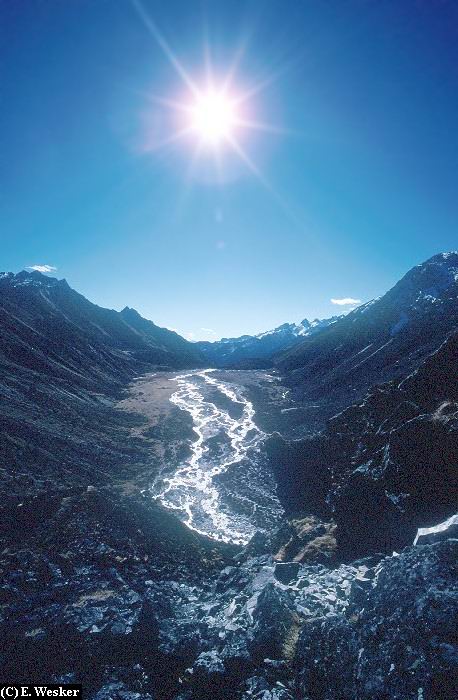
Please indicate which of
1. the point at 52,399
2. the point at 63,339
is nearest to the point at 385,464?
the point at 52,399

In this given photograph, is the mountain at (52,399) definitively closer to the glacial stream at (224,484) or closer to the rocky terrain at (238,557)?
the rocky terrain at (238,557)

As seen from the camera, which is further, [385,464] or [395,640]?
[385,464]

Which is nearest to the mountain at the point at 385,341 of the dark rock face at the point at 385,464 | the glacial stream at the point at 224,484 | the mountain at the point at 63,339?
the glacial stream at the point at 224,484

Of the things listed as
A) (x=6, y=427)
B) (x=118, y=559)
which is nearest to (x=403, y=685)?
(x=118, y=559)

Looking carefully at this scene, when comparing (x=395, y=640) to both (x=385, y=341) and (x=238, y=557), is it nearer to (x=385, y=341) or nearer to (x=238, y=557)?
(x=238, y=557)

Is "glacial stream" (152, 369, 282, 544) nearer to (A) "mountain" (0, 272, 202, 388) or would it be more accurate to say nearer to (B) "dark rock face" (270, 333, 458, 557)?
(B) "dark rock face" (270, 333, 458, 557)

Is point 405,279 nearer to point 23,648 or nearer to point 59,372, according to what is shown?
point 59,372

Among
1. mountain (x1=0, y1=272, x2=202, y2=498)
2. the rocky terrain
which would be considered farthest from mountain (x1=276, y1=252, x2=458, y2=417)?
mountain (x1=0, y1=272, x2=202, y2=498)
